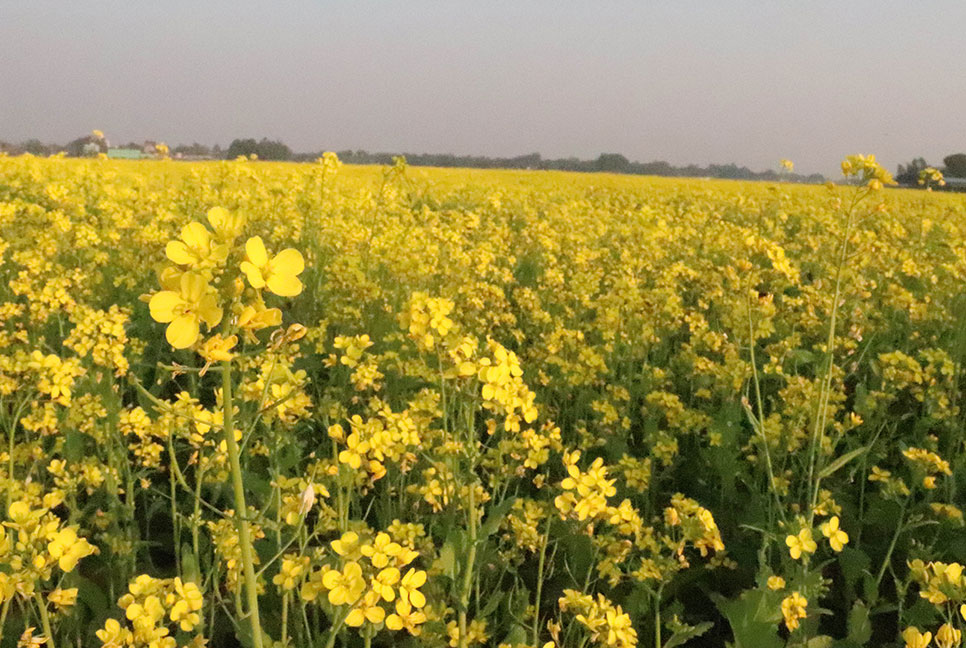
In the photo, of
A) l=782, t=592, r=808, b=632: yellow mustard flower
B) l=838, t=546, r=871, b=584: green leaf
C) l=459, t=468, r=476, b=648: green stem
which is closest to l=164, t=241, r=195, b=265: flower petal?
l=459, t=468, r=476, b=648: green stem

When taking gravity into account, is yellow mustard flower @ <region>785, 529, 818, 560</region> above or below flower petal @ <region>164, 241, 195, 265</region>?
below

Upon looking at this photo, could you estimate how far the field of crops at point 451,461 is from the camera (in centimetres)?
134

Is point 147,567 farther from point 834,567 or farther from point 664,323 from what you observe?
point 664,323

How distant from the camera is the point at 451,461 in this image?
6.76 feet

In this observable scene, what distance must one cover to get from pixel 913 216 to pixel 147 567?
11.3 metres

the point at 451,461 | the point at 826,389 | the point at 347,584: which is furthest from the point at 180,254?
the point at 826,389

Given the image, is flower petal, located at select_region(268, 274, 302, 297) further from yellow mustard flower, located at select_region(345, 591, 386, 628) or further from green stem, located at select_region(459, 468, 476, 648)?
green stem, located at select_region(459, 468, 476, 648)

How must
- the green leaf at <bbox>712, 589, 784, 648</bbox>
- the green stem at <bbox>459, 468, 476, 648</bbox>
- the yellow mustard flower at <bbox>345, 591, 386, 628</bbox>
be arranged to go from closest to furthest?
the yellow mustard flower at <bbox>345, 591, 386, 628</bbox> < the green stem at <bbox>459, 468, 476, 648</bbox> < the green leaf at <bbox>712, 589, 784, 648</bbox>

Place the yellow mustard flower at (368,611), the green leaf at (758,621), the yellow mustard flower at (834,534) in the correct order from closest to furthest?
1. the yellow mustard flower at (368,611)
2. the yellow mustard flower at (834,534)
3. the green leaf at (758,621)

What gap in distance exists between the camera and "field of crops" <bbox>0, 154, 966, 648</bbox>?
4.39 feet

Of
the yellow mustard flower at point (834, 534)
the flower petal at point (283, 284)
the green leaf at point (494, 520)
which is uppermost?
the flower petal at point (283, 284)

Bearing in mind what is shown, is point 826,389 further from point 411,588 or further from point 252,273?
point 252,273

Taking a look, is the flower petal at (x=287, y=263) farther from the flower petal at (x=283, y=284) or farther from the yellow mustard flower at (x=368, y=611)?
the yellow mustard flower at (x=368, y=611)

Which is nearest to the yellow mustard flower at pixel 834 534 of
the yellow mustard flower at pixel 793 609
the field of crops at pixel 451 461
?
the field of crops at pixel 451 461
